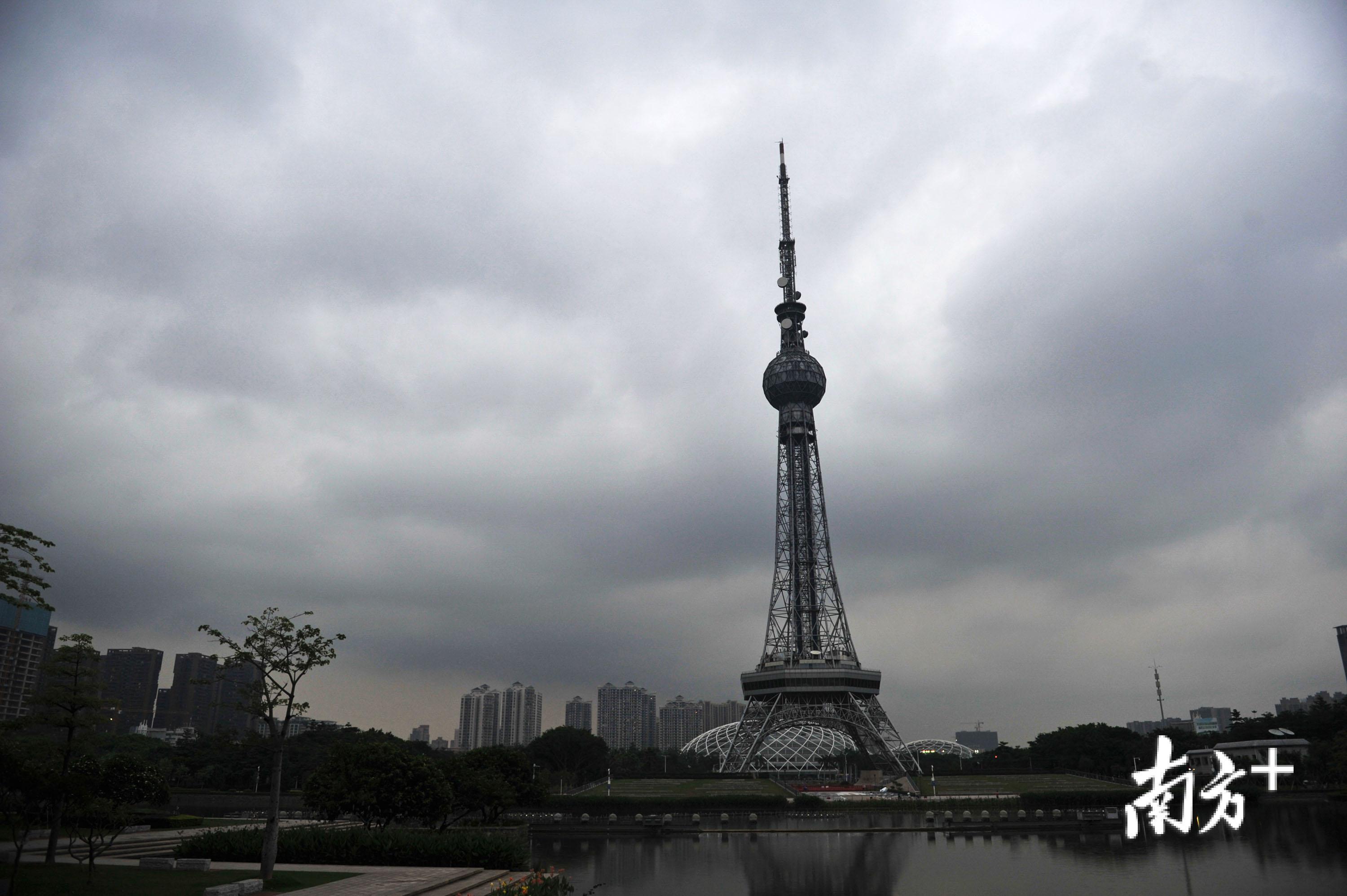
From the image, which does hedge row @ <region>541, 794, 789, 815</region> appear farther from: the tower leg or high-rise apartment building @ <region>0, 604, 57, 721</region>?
high-rise apartment building @ <region>0, 604, 57, 721</region>

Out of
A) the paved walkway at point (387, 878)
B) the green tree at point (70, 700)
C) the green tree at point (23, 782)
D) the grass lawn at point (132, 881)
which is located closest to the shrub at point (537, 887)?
the paved walkway at point (387, 878)

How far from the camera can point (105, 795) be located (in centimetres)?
3353

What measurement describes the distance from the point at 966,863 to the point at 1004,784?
57.2 meters

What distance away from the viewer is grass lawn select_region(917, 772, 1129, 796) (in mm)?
82312

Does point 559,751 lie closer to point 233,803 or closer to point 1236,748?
point 233,803

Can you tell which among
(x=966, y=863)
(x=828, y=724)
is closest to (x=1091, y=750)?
(x=828, y=724)

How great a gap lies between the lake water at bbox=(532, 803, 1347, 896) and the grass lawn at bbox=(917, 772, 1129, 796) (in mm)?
28429

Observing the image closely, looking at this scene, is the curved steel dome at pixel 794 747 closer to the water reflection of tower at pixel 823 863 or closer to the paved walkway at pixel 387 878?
the water reflection of tower at pixel 823 863

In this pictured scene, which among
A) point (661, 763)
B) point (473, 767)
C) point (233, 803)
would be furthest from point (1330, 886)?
point (661, 763)

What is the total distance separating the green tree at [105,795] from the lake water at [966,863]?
15.3 meters

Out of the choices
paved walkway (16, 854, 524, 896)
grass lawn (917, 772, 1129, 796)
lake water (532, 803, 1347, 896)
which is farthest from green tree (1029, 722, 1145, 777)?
paved walkway (16, 854, 524, 896)

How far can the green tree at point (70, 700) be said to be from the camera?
2747 cm

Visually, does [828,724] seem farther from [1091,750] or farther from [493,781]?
[493,781]

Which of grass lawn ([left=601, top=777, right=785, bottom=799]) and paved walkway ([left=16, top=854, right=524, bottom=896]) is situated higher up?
paved walkway ([left=16, top=854, right=524, bottom=896])
